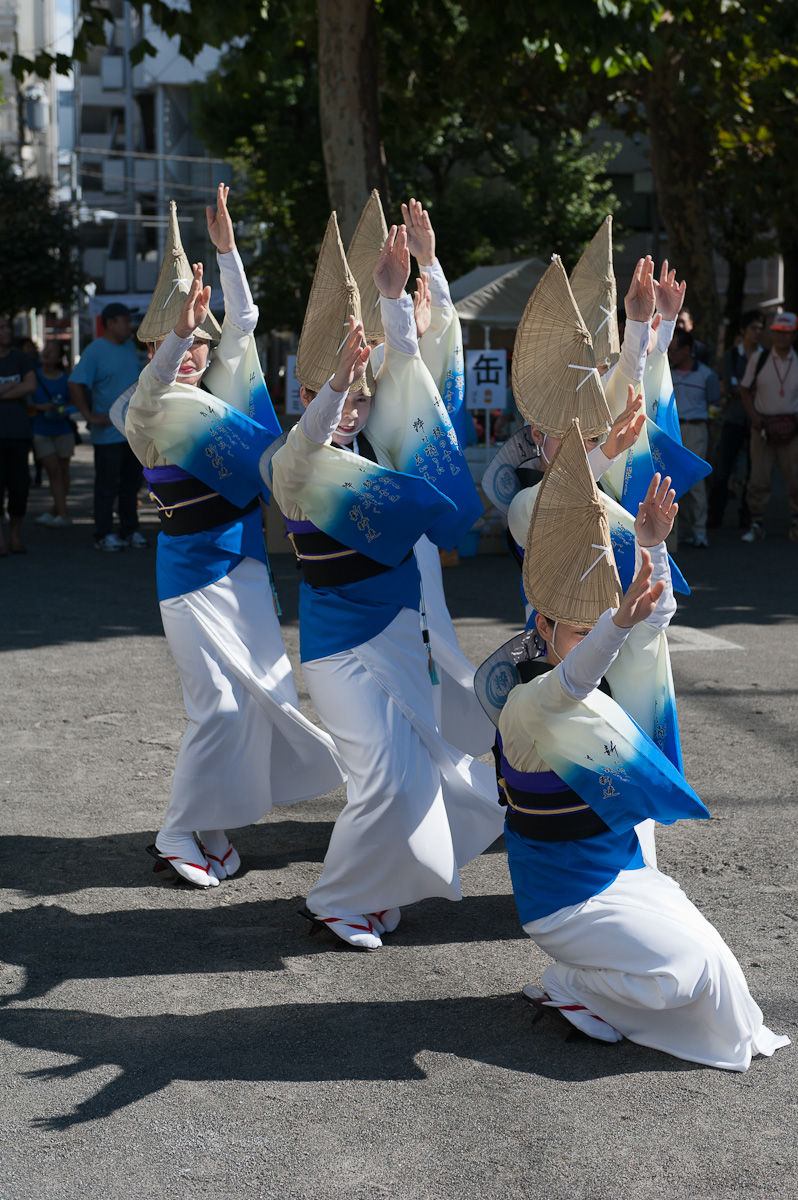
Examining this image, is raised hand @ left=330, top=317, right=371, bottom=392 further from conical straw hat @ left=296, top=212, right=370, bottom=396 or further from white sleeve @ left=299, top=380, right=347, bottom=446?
conical straw hat @ left=296, top=212, right=370, bottom=396

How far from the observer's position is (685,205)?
53.3 ft

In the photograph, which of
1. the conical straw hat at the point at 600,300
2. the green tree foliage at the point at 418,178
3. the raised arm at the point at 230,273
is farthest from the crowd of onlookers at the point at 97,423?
the green tree foliage at the point at 418,178

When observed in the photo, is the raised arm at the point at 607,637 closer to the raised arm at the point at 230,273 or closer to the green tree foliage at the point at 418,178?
the raised arm at the point at 230,273

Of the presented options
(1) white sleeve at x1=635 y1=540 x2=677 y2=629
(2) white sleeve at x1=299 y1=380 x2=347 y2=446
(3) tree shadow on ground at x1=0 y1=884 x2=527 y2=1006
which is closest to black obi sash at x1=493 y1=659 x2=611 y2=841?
(1) white sleeve at x1=635 y1=540 x2=677 y2=629

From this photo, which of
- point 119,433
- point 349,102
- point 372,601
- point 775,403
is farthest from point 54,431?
point 372,601

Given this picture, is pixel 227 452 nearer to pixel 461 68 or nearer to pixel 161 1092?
pixel 161 1092

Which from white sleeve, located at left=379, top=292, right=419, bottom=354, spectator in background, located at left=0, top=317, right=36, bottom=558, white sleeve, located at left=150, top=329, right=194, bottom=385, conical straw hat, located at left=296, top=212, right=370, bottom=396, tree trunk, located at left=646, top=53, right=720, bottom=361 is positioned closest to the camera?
conical straw hat, located at left=296, top=212, right=370, bottom=396

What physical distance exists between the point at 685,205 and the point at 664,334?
12322mm

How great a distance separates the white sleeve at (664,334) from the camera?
471 cm

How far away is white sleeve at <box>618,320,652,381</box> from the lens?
4324 millimetres

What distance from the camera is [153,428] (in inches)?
184

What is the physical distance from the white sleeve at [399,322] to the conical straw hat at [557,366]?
0.48 metres

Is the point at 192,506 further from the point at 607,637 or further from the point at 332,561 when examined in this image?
the point at 607,637

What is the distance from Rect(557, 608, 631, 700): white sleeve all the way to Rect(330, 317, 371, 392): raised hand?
3.43 ft
